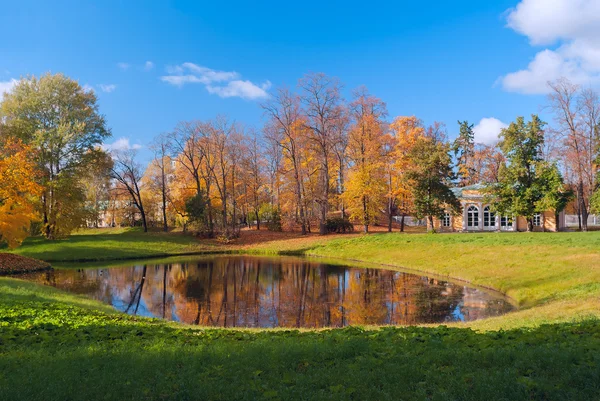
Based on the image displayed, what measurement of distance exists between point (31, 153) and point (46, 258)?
10907 mm

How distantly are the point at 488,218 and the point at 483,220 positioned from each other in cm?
57

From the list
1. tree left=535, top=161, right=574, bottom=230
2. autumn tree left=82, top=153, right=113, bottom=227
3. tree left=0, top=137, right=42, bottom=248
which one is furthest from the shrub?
tree left=0, top=137, right=42, bottom=248

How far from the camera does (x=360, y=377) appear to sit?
17.4ft

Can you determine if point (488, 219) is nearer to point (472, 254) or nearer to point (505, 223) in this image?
point (505, 223)

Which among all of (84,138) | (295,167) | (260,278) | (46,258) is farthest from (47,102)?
(260,278)

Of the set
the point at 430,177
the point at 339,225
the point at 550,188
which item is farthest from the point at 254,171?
the point at 550,188

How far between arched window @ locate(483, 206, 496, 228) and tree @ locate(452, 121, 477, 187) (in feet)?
42.5

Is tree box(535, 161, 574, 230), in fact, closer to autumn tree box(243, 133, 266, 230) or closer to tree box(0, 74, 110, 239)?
autumn tree box(243, 133, 266, 230)

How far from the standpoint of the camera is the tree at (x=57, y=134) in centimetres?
3797

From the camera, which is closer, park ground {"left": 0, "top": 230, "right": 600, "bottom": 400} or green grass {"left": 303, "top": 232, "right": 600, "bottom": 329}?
park ground {"left": 0, "top": 230, "right": 600, "bottom": 400}

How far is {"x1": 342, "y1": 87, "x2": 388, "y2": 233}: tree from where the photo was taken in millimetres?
42438

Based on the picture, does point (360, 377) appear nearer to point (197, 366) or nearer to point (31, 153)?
point (197, 366)

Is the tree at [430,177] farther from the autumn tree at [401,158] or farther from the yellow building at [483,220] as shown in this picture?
Result: the yellow building at [483,220]

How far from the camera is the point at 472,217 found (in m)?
48.1
